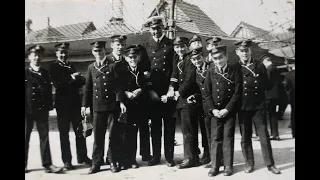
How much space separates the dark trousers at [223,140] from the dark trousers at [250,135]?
4.7 inches

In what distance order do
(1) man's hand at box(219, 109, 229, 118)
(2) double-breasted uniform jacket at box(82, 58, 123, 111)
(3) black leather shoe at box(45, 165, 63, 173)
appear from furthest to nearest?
1. (3) black leather shoe at box(45, 165, 63, 173)
2. (2) double-breasted uniform jacket at box(82, 58, 123, 111)
3. (1) man's hand at box(219, 109, 229, 118)

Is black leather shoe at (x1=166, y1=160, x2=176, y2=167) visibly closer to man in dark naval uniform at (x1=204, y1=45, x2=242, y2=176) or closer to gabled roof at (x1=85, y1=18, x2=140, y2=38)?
man in dark naval uniform at (x1=204, y1=45, x2=242, y2=176)

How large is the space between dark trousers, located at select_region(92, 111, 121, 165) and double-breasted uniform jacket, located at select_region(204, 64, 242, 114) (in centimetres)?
97

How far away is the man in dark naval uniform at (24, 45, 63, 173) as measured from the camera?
3451mm

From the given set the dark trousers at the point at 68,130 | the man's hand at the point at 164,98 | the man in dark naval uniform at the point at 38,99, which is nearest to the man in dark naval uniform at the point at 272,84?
the man's hand at the point at 164,98

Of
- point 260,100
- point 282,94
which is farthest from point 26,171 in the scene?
point 282,94

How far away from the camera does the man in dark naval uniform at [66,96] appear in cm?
346

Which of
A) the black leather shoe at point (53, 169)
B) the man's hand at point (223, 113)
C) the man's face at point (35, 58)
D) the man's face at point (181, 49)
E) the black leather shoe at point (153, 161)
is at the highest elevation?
the man's face at point (181, 49)

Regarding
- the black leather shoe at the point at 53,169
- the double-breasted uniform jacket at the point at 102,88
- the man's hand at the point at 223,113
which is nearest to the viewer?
the man's hand at the point at 223,113

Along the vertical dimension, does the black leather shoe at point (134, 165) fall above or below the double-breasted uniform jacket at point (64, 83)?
below

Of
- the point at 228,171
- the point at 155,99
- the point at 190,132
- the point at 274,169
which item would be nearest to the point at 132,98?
the point at 155,99

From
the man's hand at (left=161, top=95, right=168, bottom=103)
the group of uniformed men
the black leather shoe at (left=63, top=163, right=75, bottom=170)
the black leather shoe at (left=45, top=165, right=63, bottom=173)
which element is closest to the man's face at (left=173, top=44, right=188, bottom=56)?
the group of uniformed men

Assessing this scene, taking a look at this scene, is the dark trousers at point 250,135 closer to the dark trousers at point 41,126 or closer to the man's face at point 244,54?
the man's face at point 244,54
